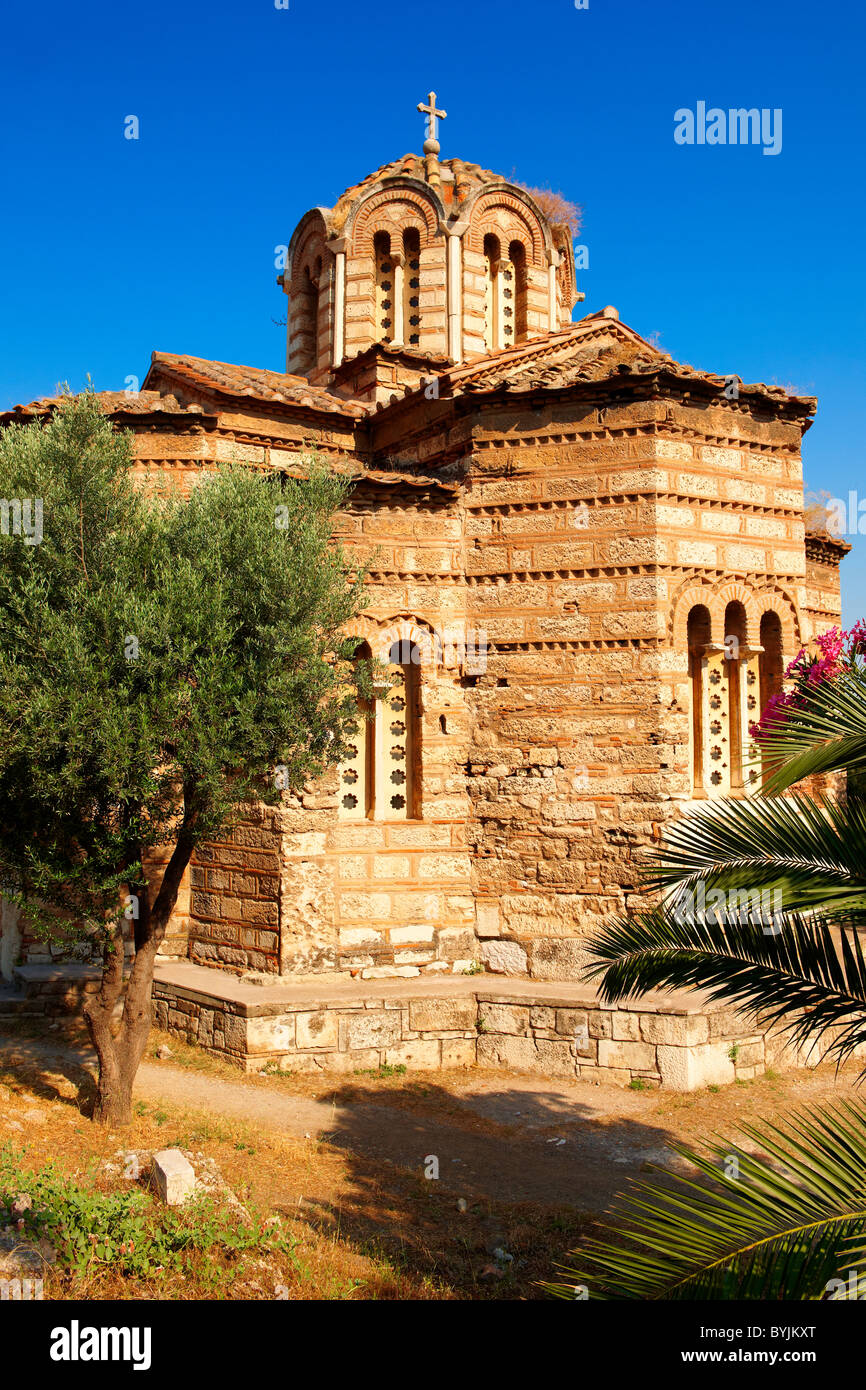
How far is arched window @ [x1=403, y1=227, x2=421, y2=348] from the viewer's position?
562 inches

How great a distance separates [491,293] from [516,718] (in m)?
8.02

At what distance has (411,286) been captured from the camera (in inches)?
571

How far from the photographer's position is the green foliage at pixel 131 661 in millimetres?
6141

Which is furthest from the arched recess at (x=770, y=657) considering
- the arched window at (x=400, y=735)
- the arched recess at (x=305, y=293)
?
the arched recess at (x=305, y=293)

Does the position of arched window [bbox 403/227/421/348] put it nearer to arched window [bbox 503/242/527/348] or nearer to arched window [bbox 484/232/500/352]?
arched window [bbox 484/232/500/352]

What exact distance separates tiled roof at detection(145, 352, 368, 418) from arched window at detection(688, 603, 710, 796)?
16.4ft

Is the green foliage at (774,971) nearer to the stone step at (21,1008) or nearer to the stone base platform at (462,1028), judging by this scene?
the stone base platform at (462,1028)

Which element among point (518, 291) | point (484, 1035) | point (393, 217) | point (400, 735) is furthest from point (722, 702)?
point (393, 217)

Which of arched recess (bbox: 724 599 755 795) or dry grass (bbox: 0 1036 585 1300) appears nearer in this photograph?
dry grass (bbox: 0 1036 585 1300)

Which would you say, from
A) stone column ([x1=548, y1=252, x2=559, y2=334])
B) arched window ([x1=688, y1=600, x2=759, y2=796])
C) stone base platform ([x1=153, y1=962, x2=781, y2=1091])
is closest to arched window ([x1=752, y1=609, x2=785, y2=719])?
arched window ([x1=688, y1=600, x2=759, y2=796])

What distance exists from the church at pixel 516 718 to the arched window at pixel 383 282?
424 centimetres
